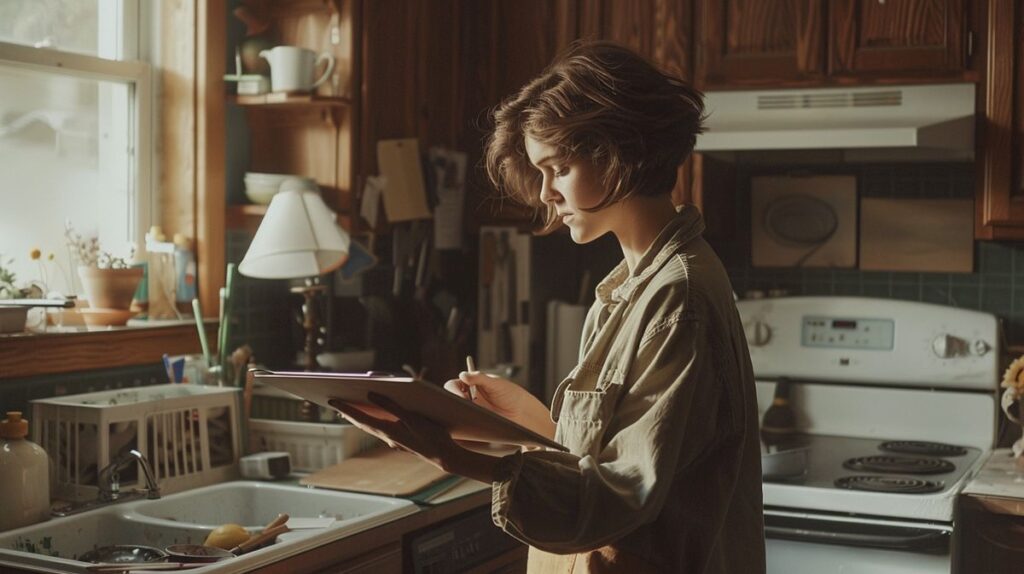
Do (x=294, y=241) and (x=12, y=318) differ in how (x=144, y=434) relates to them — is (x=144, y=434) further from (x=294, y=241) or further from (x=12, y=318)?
(x=294, y=241)

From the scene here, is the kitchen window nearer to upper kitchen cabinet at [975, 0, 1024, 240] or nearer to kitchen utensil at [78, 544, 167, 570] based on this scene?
kitchen utensil at [78, 544, 167, 570]

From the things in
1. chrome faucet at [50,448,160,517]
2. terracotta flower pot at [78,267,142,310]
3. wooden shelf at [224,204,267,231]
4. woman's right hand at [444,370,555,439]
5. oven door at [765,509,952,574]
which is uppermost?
wooden shelf at [224,204,267,231]

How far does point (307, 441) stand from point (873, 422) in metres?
1.50

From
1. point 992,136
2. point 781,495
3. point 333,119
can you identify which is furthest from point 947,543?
point 333,119

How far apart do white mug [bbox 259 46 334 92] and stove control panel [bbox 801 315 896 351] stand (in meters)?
1.45

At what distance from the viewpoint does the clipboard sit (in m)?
1.33

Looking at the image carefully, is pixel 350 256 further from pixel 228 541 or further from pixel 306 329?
pixel 228 541

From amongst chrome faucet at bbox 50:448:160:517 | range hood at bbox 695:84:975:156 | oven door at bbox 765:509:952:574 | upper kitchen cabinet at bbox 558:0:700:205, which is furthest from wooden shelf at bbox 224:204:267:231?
oven door at bbox 765:509:952:574

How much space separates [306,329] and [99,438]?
2.34 feet

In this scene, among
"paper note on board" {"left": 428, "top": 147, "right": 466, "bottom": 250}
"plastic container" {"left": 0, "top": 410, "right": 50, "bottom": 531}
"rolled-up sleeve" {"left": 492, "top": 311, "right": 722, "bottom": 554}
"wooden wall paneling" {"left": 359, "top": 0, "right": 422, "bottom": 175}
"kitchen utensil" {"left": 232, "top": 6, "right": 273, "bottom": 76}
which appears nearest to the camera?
"rolled-up sleeve" {"left": 492, "top": 311, "right": 722, "bottom": 554}

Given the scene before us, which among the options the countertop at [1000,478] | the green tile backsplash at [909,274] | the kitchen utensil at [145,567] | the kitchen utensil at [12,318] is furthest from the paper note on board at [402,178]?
the countertop at [1000,478]

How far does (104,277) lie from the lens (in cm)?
247

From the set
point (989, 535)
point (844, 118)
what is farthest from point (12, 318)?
point (989, 535)

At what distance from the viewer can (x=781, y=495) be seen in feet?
8.59
